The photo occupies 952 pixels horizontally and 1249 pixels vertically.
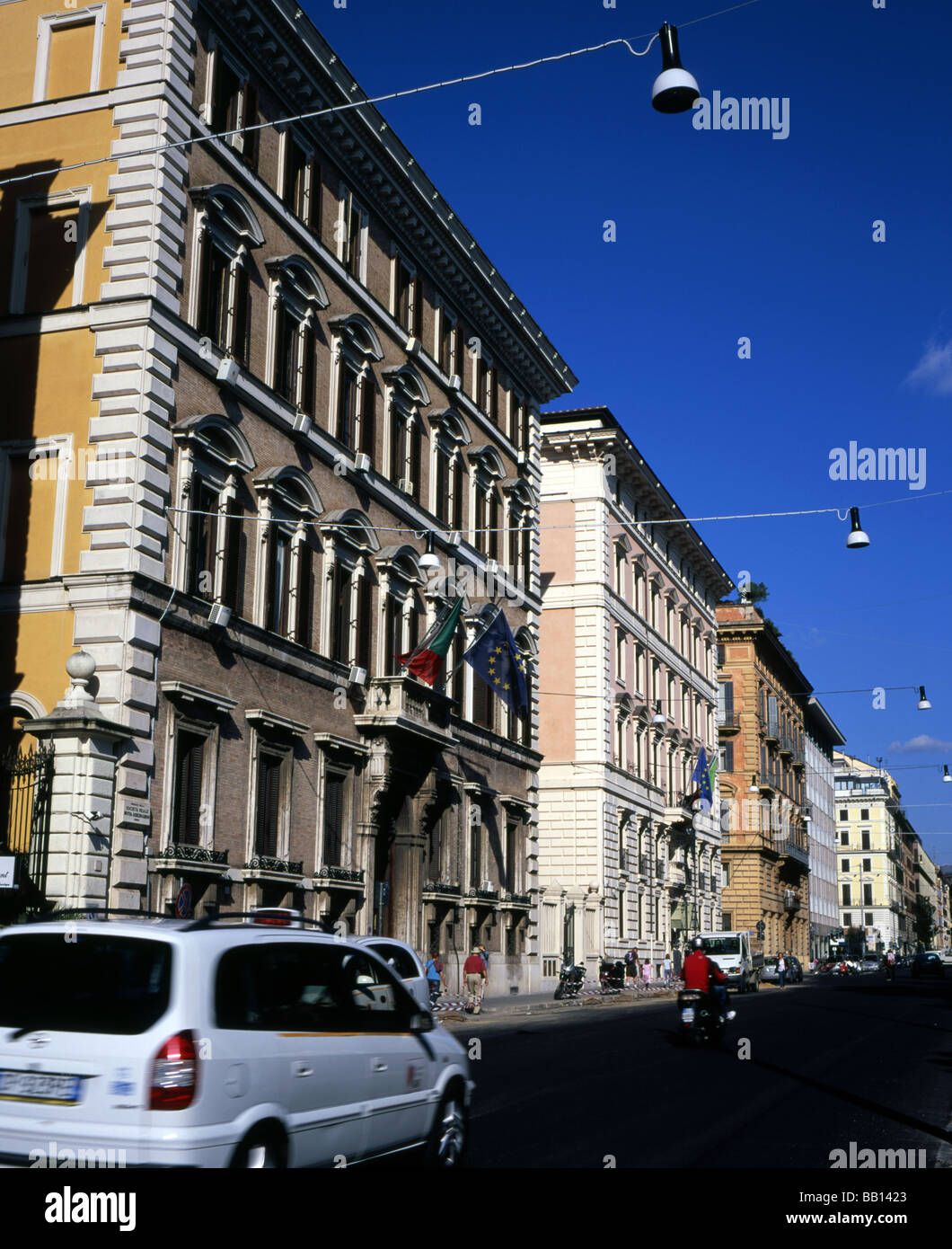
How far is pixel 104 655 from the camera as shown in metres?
22.7

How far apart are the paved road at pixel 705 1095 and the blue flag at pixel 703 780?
103 feet

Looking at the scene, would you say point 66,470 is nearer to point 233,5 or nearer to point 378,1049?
point 233,5

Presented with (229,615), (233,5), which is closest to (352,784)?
(229,615)

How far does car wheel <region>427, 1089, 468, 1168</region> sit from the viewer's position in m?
9.74

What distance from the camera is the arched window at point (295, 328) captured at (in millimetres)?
28859

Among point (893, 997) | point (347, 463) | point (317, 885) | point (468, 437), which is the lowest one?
point (893, 997)

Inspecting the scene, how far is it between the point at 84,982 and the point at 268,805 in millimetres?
19877

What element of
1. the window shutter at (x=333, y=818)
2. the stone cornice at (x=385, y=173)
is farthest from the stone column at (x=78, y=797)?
the stone cornice at (x=385, y=173)

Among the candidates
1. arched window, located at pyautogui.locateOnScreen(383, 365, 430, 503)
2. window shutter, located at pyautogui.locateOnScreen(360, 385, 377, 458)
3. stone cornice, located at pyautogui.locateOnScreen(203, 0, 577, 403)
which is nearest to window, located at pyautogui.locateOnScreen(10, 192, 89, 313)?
stone cornice, located at pyautogui.locateOnScreen(203, 0, 577, 403)

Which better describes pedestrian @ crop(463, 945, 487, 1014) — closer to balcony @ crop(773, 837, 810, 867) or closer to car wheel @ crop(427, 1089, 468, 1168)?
car wheel @ crop(427, 1089, 468, 1168)

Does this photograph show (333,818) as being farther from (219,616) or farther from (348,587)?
(219,616)

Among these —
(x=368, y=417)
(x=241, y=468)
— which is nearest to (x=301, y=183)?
(x=368, y=417)

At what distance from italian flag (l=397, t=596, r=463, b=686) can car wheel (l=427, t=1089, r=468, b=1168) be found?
883 inches
